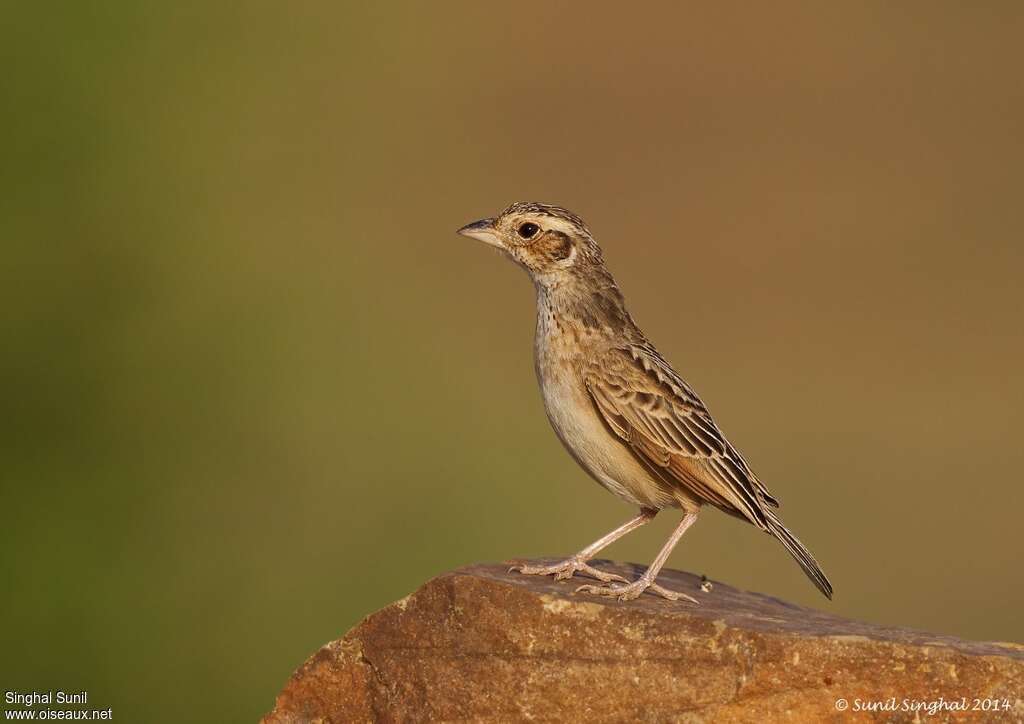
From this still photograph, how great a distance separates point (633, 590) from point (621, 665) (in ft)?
2.32

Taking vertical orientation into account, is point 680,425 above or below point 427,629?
above

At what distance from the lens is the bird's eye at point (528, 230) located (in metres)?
9.30

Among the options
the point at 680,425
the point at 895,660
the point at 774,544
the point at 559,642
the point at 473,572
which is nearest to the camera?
the point at 895,660

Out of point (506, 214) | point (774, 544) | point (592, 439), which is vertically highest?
point (506, 214)

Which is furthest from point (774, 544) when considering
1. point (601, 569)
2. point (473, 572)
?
point (473, 572)

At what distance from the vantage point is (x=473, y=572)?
26.9 ft

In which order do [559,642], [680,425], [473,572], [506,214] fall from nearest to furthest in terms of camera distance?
1. [559,642]
2. [473,572]
3. [680,425]
4. [506,214]

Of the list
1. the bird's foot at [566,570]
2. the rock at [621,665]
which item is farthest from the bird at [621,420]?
the rock at [621,665]

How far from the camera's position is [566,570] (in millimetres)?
8633

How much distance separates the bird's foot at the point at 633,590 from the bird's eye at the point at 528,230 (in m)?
2.28

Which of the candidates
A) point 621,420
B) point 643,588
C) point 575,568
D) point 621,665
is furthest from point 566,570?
point 621,665

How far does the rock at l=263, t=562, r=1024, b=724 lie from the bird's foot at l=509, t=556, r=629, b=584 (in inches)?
7.2

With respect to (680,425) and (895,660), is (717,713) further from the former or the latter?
(680,425)

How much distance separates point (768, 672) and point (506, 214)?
3.42m
